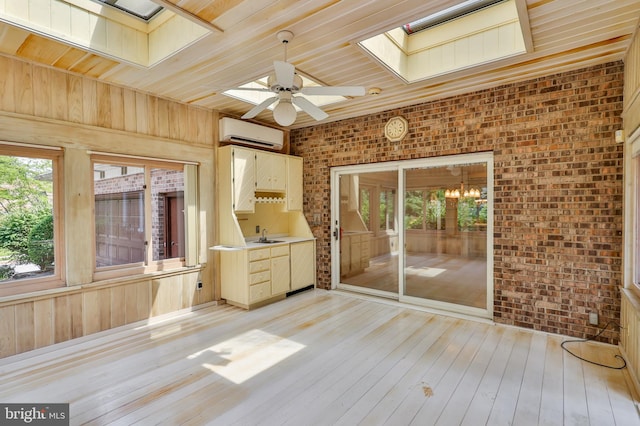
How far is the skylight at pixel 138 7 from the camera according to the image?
8.96 ft

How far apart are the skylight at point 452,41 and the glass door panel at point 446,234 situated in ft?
4.43

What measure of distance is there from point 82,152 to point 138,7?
1.57 metres

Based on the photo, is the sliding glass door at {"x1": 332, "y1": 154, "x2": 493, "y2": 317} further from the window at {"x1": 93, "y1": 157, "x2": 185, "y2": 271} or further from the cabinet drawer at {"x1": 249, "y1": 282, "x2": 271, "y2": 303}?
the window at {"x1": 93, "y1": 157, "x2": 185, "y2": 271}

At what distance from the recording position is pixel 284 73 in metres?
2.33

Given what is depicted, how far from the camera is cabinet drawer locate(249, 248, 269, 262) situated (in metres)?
4.32

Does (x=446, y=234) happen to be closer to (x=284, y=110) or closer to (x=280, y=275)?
(x=280, y=275)

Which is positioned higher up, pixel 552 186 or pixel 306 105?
pixel 306 105

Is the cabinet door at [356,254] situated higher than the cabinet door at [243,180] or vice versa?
the cabinet door at [243,180]

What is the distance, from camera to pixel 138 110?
12.3 ft

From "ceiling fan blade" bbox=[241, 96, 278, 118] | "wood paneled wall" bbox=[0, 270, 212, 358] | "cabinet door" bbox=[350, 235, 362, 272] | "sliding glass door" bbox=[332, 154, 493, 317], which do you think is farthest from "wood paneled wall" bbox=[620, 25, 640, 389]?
"wood paneled wall" bbox=[0, 270, 212, 358]

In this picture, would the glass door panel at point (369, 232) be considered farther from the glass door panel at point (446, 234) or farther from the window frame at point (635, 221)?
the window frame at point (635, 221)

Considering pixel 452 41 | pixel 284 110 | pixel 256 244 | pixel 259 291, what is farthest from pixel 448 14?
pixel 259 291

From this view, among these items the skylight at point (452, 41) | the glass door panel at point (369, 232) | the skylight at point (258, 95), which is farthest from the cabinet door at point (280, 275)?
the skylight at point (452, 41)

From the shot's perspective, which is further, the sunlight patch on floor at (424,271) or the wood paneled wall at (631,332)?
the sunlight patch on floor at (424,271)
